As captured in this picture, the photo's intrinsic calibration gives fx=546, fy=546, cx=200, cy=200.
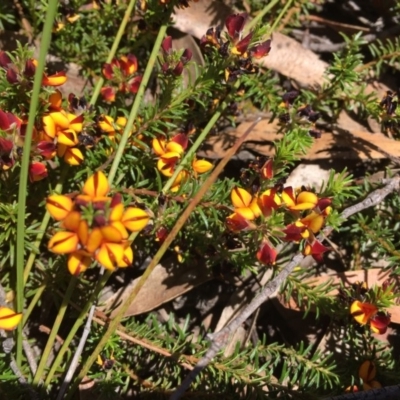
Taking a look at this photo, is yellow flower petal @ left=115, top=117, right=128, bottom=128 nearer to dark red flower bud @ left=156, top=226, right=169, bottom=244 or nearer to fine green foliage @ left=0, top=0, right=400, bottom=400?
fine green foliage @ left=0, top=0, right=400, bottom=400

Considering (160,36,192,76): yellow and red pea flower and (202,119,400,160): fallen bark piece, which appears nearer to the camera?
(160,36,192,76): yellow and red pea flower

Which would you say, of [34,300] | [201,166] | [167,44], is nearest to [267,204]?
[201,166]

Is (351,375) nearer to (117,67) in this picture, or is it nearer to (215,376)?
(215,376)

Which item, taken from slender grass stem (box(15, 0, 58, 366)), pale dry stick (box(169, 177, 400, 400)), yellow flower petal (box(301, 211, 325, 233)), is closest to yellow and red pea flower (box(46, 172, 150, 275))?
slender grass stem (box(15, 0, 58, 366))

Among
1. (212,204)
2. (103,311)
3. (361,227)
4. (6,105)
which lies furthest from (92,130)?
(361,227)

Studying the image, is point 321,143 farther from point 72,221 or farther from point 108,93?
point 72,221

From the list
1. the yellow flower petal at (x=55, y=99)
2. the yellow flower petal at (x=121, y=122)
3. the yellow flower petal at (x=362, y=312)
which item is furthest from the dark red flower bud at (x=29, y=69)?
the yellow flower petal at (x=362, y=312)
